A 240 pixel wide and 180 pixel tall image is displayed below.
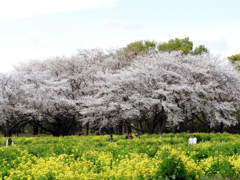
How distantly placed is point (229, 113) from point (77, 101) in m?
14.9

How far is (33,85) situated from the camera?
40062 mm

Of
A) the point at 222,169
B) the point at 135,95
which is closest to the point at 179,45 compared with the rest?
the point at 135,95

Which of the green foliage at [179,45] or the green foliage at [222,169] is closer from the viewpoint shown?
the green foliage at [222,169]

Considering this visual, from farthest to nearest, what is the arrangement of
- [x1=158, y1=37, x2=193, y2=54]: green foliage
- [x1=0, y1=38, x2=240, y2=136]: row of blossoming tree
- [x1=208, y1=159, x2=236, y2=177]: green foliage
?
[x1=158, y1=37, x2=193, y2=54]: green foliage < [x1=0, y1=38, x2=240, y2=136]: row of blossoming tree < [x1=208, y1=159, x2=236, y2=177]: green foliage

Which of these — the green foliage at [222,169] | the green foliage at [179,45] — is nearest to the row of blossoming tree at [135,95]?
the green foliage at [179,45]

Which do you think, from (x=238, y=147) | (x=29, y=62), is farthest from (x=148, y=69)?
(x=238, y=147)

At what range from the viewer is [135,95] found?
3662 cm

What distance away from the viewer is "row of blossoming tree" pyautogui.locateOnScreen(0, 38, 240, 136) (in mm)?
37031

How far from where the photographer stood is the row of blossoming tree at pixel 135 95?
3703 centimetres

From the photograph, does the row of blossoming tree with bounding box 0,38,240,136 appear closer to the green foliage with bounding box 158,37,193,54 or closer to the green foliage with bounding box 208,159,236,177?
the green foliage with bounding box 158,37,193,54

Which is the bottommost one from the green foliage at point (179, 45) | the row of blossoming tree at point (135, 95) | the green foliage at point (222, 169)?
the green foliage at point (222, 169)

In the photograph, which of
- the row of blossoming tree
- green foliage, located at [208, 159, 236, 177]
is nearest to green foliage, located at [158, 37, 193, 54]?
the row of blossoming tree

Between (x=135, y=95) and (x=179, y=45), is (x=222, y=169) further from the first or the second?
(x=179, y=45)

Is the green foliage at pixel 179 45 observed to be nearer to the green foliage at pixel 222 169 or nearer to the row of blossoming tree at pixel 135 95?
the row of blossoming tree at pixel 135 95
